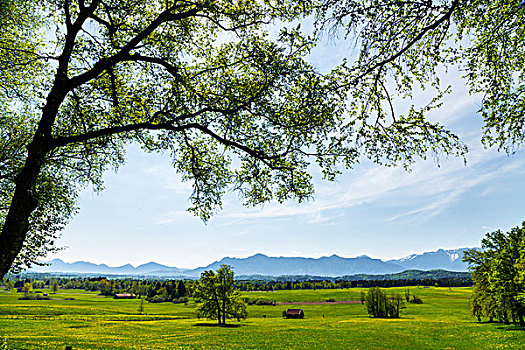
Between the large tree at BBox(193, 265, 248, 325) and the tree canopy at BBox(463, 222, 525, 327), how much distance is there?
148 feet

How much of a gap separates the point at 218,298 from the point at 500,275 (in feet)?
164

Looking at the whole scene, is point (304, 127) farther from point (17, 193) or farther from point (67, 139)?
point (17, 193)

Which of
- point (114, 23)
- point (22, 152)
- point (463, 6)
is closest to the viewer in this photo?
point (463, 6)

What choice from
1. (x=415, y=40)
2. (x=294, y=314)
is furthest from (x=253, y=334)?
(x=294, y=314)

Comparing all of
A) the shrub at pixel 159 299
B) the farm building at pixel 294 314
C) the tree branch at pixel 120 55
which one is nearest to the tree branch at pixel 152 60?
the tree branch at pixel 120 55

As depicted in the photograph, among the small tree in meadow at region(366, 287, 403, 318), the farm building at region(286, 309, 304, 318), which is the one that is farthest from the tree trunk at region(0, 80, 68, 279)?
the farm building at region(286, 309, 304, 318)

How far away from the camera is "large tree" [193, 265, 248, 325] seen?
65.1 meters

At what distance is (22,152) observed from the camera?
16.6m

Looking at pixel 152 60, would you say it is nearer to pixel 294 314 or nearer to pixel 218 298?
pixel 218 298

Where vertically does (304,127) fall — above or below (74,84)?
below

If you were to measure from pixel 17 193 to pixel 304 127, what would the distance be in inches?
364

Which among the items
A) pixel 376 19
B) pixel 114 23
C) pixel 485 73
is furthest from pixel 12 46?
pixel 485 73

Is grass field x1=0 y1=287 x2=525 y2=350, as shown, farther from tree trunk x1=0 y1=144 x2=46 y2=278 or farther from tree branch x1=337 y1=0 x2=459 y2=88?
tree branch x1=337 y1=0 x2=459 y2=88

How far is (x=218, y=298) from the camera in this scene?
2559 inches
